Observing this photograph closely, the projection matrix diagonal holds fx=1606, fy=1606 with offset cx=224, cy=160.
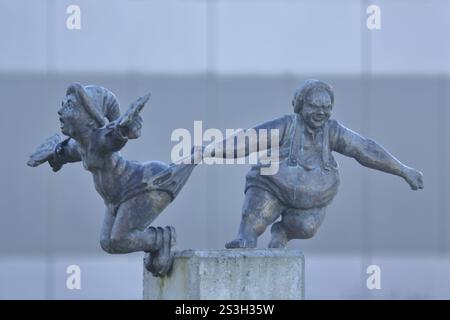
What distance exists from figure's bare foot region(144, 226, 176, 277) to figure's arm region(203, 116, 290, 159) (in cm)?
47

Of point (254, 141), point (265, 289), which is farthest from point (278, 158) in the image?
point (265, 289)

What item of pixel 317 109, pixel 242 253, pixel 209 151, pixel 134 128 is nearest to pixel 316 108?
pixel 317 109

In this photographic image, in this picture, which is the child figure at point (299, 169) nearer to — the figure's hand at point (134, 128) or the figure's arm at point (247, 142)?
the figure's arm at point (247, 142)

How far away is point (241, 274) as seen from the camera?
8.27 meters

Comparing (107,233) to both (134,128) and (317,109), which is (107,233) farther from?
(317,109)

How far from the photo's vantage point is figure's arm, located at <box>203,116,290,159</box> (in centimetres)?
851

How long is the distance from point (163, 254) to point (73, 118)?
2.83 ft

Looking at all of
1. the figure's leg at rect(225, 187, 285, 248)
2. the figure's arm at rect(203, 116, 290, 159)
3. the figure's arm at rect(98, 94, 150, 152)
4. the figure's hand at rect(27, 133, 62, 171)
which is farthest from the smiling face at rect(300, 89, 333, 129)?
the figure's hand at rect(27, 133, 62, 171)

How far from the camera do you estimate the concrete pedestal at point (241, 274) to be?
324 inches

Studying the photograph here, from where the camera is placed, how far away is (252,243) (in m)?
8.60
